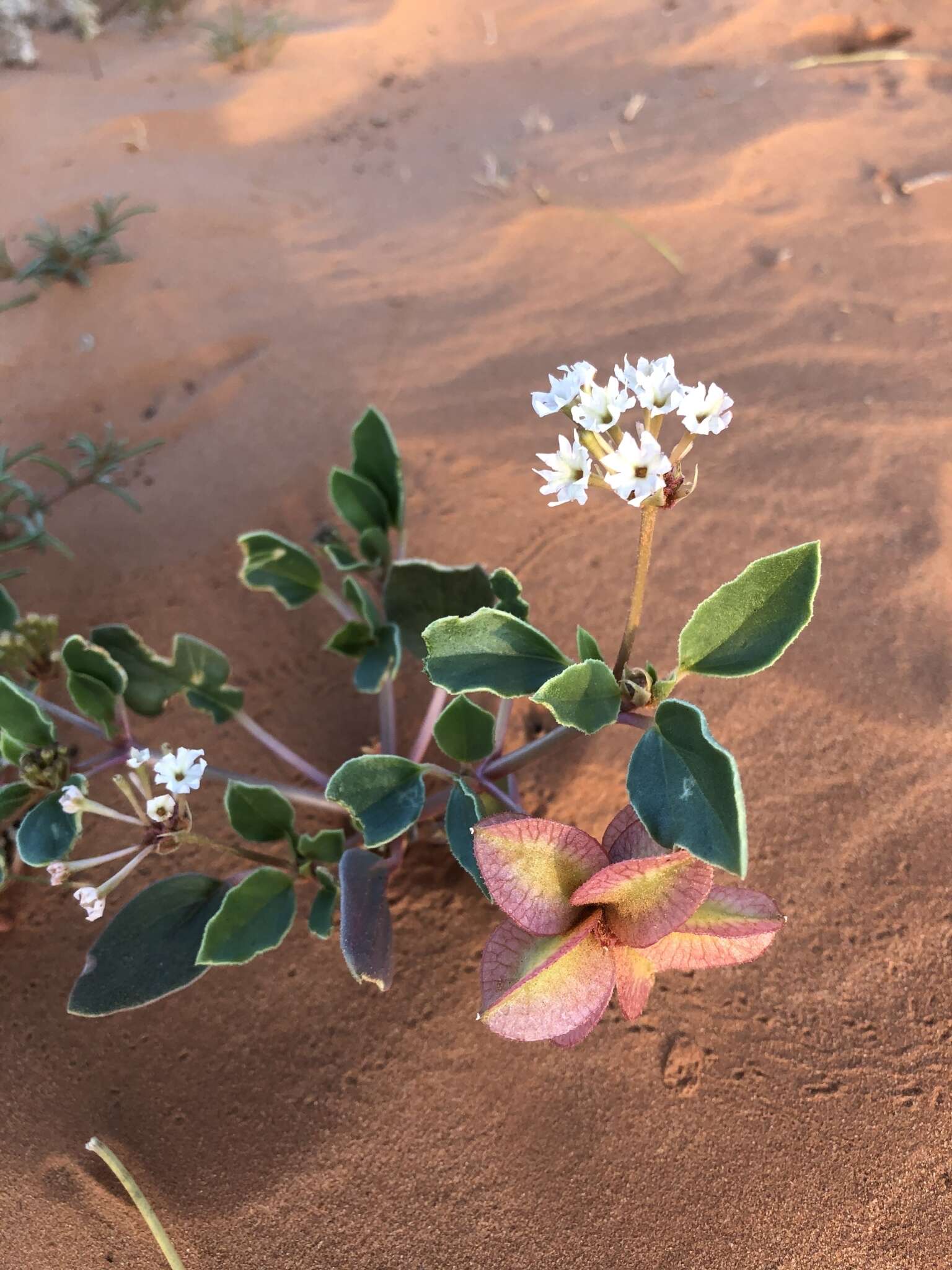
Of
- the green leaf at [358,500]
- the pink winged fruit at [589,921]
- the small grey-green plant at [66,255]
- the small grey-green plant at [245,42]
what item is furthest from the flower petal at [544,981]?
the small grey-green plant at [245,42]

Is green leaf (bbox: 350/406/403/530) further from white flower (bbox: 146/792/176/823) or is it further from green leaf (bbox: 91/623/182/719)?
white flower (bbox: 146/792/176/823)

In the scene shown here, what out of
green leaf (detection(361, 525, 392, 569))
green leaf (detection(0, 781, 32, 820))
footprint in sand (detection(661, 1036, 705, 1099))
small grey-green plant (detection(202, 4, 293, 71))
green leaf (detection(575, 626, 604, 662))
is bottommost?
footprint in sand (detection(661, 1036, 705, 1099))

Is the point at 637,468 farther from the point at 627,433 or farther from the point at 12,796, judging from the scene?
the point at 12,796

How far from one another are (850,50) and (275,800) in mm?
3855

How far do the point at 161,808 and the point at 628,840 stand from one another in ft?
2.09

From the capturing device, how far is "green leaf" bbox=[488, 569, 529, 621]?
4.66ft

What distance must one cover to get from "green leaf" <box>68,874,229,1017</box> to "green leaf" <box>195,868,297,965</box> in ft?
0.11

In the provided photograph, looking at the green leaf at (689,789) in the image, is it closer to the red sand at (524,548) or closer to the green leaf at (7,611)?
the red sand at (524,548)

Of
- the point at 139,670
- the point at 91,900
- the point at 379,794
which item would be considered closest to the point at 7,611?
the point at 139,670

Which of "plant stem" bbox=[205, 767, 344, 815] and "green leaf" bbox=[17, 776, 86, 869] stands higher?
"green leaf" bbox=[17, 776, 86, 869]

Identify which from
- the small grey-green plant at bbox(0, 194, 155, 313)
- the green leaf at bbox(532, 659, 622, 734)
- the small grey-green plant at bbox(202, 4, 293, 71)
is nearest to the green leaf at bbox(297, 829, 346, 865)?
the green leaf at bbox(532, 659, 622, 734)

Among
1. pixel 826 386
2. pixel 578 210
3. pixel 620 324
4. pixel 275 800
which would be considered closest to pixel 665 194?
pixel 578 210

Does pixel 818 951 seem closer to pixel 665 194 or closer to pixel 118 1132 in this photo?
pixel 118 1132

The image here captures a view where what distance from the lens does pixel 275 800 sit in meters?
1.45
